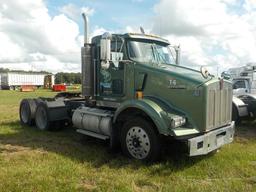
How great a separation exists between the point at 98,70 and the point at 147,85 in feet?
5.87

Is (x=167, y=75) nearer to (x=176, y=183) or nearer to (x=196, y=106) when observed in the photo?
(x=196, y=106)

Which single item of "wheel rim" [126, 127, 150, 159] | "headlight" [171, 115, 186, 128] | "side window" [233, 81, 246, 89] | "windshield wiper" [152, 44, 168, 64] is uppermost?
"windshield wiper" [152, 44, 168, 64]

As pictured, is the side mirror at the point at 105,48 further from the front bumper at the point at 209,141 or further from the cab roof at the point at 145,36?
the front bumper at the point at 209,141

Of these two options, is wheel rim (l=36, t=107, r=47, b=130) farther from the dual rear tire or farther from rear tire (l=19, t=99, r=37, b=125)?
rear tire (l=19, t=99, r=37, b=125)

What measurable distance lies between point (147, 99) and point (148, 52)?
137cm

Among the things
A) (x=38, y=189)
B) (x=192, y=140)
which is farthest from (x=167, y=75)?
(x=38, y=189)

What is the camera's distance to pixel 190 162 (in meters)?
6.94

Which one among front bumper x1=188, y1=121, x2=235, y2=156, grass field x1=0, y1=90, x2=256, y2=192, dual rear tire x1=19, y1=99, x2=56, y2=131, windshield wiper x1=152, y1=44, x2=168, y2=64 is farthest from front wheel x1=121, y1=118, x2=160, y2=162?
dual rear tire x1=19, y1=99, x2=56, y2=131

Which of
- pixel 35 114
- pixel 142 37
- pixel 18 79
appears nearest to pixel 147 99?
pixel 142 37

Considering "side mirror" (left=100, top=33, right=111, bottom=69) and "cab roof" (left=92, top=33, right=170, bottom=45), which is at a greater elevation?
"cab roof" (left=92, top=33, right=170, bottom=45)

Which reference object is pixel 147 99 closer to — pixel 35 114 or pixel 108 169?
pixel 108 169

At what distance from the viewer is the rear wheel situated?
10.5 m

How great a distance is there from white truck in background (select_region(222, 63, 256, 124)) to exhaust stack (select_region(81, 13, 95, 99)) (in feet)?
11.8

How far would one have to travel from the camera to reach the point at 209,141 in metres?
6.57
